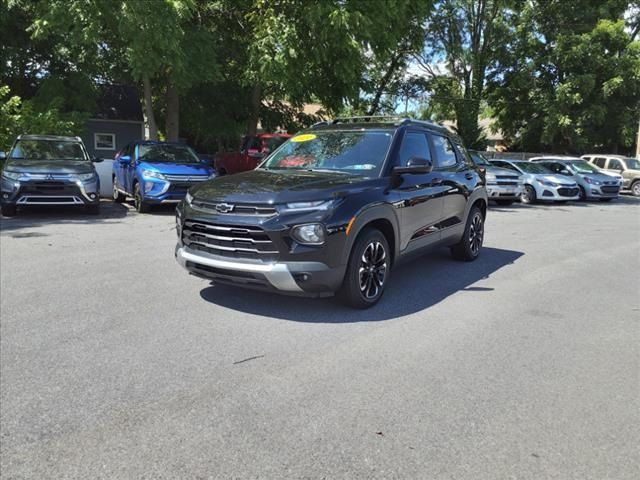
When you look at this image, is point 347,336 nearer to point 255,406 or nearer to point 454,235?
point 255,406

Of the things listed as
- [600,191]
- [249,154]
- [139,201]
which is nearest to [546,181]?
[600,191]

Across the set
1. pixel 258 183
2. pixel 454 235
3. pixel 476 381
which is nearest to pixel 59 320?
pixel 258 183

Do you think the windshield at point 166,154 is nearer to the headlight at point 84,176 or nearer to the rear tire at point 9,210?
the headlight at point 84,176

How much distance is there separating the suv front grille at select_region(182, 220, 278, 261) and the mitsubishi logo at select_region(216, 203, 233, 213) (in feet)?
0.45

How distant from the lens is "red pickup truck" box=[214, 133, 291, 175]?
60.2ft

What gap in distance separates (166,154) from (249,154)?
5.65 metres

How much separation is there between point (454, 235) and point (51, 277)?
4943 millimetres

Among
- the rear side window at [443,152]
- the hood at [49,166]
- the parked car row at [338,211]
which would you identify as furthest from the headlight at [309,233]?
the hood at [49,166]

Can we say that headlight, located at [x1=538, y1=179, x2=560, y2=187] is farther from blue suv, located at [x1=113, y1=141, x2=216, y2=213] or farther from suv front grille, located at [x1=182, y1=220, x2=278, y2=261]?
suv front grille, located at [x1=182, y1=220, x2=278, y2=261]

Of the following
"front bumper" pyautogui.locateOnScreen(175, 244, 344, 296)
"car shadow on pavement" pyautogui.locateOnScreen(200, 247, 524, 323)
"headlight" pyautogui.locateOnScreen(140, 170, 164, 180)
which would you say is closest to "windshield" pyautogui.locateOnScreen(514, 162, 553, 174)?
"headlight" pyautogui.locateOnScreen(140, 170, 164, 180)

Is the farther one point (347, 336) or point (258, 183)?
point (258, 183)

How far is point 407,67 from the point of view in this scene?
30.6 m

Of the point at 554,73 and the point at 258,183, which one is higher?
the point at 554,73

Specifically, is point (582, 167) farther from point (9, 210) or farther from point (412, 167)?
point (9, 210)
